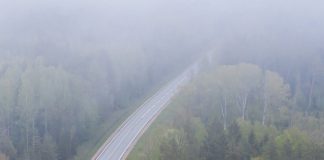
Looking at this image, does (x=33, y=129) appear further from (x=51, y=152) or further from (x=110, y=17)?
(x=110, y=17)

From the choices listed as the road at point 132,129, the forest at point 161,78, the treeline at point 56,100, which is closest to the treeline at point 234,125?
the forest at point 161,78

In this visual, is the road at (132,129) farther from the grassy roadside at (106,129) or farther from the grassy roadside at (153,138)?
the grassy roadside at (106,129)

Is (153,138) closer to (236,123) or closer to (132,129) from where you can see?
(236,123)

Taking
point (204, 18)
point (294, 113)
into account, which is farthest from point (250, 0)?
point (294, 113)

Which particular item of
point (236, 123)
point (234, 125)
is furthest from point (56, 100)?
point (234, 125)

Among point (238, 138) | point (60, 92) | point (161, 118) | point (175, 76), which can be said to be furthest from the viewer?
point (175, 76)

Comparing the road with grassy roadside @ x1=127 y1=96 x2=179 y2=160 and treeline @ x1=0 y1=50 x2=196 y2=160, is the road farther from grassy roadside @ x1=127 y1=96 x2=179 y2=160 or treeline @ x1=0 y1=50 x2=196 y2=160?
treeline @ x1=0 y1=50 x2=196 y2=160

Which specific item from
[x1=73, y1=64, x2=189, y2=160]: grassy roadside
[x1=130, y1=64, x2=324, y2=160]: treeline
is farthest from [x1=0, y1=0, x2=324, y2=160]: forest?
[x1=73, y1=64, x2=189, y2=160]: grassy roadside
